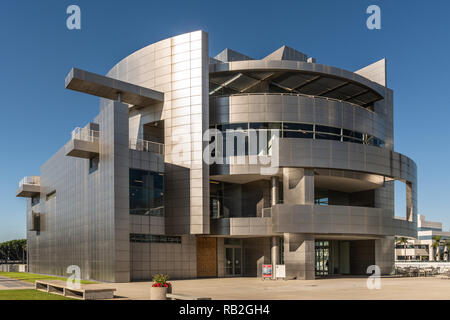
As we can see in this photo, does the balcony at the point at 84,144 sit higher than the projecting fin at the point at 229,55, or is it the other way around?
the projecting fin at the point at 229,55

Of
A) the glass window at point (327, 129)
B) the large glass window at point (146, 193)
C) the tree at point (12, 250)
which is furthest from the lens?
the tree at point (12, 250)

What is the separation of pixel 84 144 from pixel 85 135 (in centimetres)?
243

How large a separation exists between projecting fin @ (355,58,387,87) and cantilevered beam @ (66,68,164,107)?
24.2m

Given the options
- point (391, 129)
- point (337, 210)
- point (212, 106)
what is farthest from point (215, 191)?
point (391, 129)

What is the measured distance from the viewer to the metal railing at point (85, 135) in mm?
40562

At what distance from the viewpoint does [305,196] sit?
39625mm

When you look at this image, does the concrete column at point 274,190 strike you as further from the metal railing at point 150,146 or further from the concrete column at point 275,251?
the metal railing at point 150,146

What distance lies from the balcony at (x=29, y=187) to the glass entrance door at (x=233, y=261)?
107 ft

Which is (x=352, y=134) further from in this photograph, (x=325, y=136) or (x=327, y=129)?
(x=325, y=136)

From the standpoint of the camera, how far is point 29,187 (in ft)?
217

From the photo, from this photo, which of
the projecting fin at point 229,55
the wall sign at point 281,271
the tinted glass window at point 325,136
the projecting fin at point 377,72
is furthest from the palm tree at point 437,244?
the wall sign at point 281,271

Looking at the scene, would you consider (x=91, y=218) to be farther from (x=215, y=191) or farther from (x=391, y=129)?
(x=391, y=129)

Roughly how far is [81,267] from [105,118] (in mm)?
13682

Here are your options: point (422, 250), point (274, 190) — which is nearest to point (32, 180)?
point (274, 190)
